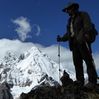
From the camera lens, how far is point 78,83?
42.5ft

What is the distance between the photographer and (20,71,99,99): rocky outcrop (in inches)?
484

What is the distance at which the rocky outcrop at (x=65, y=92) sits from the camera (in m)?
12.3

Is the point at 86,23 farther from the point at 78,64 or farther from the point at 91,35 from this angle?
the point at 78,64

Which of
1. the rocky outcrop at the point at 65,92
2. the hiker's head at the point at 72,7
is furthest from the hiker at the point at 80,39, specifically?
the rocky outcrop at the point at 65,92

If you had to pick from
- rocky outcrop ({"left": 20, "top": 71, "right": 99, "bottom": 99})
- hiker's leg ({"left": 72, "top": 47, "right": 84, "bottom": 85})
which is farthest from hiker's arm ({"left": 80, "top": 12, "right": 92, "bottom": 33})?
rocky outcrop ({"left": 20, "top": 71, "right": 99, "bottom": 99})

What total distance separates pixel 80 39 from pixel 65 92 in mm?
1671

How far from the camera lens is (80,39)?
13.1 meters

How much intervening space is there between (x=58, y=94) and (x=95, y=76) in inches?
48.8

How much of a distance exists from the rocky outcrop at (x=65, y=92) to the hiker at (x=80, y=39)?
381 mm

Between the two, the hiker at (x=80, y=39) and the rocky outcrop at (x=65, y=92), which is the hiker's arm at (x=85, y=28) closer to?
the hiker at (x=80, y=39)

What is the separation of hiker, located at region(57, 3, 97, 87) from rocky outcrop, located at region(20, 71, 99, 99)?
0.38 m

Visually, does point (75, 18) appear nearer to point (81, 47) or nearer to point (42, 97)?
point (81, 47)

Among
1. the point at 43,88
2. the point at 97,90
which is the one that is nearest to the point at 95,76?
the point at 97,90

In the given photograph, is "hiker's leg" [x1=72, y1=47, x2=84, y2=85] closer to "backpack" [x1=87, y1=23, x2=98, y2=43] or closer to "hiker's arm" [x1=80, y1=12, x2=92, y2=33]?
"hiker's arm" [x1=80, y1=12, x2=92, y2=33]
